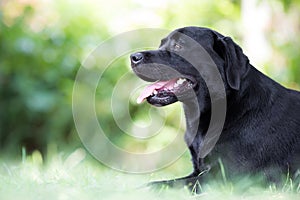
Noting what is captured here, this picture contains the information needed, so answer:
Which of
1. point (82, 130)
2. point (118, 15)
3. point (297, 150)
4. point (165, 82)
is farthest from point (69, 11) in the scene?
point (297, 150)

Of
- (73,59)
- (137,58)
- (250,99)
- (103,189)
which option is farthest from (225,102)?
(73,59)

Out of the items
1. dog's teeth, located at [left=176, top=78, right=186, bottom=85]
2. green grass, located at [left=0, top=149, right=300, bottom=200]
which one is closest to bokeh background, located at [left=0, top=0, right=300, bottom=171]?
green grass, located at [left=0, top=149, right=300, bottom=200]

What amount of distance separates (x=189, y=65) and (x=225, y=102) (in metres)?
0.32

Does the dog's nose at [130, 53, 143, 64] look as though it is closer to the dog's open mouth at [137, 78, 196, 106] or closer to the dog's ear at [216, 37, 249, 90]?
the dog's open mouth at [137, 78, 196, 106]

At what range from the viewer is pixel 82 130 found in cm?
681

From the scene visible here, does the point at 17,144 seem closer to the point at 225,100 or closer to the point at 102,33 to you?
the point at 102,33

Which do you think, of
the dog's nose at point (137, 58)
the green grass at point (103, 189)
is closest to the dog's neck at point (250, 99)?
the green grass at point (103, 189)

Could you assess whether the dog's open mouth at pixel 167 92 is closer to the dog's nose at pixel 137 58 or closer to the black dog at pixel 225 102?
the black dog at pixel 225 102

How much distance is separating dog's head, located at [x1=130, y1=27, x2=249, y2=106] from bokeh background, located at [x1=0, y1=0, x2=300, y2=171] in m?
2.88

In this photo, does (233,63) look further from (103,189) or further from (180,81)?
(103,189)

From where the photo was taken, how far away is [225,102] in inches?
145

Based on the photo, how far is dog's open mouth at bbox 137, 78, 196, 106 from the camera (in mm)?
3758

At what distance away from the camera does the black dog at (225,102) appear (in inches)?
140

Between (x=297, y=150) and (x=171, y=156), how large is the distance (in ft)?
10.1
